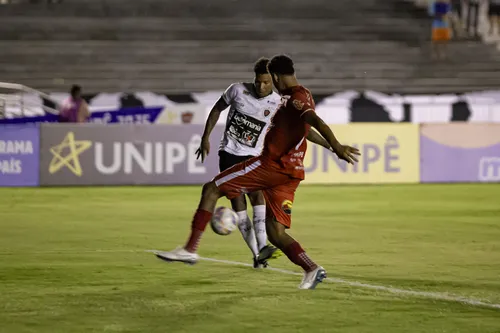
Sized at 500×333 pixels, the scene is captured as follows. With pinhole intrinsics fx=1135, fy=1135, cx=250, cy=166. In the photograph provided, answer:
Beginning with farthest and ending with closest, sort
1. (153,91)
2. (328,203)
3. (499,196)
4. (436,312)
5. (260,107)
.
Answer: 1. (153,91)
2. (499,196)
3. (328,203)
4. (260,107)
5. (436,312)

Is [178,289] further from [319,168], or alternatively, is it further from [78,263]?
[319,168]

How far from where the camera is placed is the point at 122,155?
23.4m

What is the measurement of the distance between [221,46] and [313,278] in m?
25.6

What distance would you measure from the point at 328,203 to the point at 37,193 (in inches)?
226

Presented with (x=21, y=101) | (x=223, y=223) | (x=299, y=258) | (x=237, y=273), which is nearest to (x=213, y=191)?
(x=223, y=223)

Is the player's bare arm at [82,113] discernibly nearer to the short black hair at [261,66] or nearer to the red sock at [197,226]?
the short black hair at [261,66]

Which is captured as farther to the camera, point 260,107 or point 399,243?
point 399,243

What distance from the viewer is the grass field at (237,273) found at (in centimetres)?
737

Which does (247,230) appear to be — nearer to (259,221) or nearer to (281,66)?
(259,221)

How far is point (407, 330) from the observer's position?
6.98 m

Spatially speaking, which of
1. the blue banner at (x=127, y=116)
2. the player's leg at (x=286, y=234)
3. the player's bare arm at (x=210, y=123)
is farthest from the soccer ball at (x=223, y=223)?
the blue banner at (x=127, y=116)

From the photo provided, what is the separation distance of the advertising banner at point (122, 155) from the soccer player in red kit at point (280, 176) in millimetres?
14227

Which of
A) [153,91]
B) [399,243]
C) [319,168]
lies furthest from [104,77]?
[399,243]

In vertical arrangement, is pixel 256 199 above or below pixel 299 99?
below
